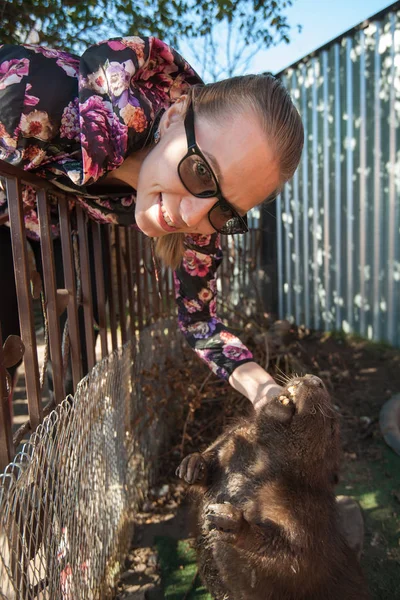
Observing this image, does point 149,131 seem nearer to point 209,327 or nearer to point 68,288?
point 68,288

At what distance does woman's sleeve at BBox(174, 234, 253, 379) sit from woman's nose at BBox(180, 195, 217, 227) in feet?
1.94

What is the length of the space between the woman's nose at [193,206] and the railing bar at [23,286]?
1.80 ft

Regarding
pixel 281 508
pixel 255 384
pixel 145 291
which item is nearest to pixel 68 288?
pixel 255 384

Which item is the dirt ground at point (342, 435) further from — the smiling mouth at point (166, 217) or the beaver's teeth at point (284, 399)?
the smiling mouth at point (166, 217)

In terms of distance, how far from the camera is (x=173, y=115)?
5.61ft

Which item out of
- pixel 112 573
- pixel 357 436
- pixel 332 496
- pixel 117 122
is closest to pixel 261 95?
pixel 117 122

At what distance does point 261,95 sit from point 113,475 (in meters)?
1.98

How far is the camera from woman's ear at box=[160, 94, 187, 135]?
169cm

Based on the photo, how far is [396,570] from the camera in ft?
8.45

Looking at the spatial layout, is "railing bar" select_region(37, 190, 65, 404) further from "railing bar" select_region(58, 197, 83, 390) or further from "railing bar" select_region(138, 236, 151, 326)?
"railing bar" select_region(138, 236, 151, 326)

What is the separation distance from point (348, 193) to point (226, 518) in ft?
16.1

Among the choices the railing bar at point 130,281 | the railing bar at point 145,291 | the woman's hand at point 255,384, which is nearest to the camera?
the woman's hand at point 255,384

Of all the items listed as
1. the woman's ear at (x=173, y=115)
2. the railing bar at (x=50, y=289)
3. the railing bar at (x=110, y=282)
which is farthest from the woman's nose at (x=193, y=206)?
the railing bar at (x=110, y=282)

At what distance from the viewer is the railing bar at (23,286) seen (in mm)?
1524
